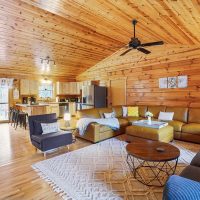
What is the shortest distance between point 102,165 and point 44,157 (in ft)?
4.22

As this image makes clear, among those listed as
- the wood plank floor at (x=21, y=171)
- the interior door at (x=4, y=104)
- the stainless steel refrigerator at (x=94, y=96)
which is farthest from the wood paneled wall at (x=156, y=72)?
the interior door at (x=4, y=104)

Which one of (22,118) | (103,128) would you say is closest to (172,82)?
(103,128)

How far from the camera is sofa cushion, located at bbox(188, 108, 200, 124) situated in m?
4.85

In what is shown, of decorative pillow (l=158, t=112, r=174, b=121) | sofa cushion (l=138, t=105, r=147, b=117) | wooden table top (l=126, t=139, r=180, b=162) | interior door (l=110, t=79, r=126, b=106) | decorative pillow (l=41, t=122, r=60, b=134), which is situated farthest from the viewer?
interior door (l=110, t=79, r=126, b=106)

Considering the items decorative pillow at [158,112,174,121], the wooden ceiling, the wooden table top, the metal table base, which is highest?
the wooden ceiling

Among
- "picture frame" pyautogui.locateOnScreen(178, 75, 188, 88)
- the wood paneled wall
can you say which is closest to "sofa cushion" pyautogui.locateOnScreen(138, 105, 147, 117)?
the wood paneled wall

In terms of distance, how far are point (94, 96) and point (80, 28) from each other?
313 cm

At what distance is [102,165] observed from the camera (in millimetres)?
3111

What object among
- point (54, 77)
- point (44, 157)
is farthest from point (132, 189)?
point (54, 77)

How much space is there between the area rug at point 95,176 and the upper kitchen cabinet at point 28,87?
5152mm

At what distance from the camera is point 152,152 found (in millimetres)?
2607

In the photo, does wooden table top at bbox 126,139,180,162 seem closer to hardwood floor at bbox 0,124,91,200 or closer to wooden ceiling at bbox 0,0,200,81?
hardwood floor at bbox 0,124,91,200

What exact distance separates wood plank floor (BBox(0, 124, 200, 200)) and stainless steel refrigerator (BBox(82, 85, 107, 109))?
9.23ft

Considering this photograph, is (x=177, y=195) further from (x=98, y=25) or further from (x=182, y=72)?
(x=182, y=72)
